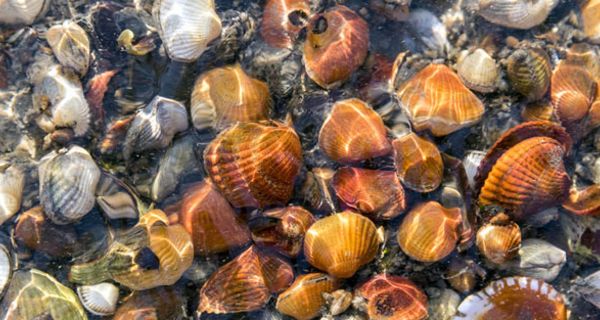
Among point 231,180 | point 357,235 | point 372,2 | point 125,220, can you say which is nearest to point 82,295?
point 125,220

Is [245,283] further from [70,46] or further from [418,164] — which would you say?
[70,46]

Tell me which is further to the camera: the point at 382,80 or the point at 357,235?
the point at 382,80

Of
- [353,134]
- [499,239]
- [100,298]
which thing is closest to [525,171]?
[499,239]

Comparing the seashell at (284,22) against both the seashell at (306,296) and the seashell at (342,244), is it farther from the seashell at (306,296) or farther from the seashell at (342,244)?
the seashell at (306,296)

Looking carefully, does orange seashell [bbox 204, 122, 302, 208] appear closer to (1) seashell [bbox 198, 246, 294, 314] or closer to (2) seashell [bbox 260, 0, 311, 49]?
(1) seashell [bbox 198, 246, 294, 314]

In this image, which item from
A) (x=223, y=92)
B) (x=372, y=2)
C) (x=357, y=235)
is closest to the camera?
(x=357, y=235)

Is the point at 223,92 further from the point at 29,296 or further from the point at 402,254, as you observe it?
the point at 29,296
